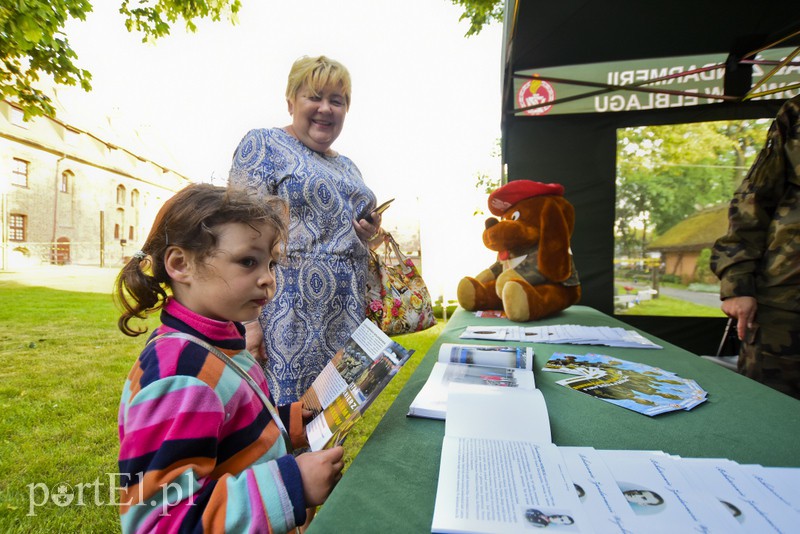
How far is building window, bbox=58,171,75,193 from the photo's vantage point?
3092 mm

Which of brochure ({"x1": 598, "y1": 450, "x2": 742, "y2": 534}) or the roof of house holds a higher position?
the roof of house

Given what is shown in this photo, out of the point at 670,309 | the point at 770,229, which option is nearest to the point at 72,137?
the point at 770,229

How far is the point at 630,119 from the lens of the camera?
2.70 meters

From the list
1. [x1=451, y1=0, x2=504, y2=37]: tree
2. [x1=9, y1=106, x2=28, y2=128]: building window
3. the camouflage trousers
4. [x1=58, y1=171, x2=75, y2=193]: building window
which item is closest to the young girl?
the camouflage trousers

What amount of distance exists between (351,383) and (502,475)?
0.28 meters

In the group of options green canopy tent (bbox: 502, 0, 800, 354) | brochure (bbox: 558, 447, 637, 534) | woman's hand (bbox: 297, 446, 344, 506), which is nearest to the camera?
brochure (bbox: 558, 447, 637, 534)

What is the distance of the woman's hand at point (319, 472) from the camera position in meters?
0.50

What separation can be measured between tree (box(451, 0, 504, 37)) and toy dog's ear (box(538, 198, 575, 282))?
3.50 m

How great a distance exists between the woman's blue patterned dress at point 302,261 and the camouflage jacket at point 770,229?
128cm

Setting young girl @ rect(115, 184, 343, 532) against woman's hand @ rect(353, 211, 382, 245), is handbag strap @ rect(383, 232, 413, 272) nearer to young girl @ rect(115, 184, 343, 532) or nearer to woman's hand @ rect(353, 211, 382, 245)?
woman's hand @ rect(353, 211, 382, 245)

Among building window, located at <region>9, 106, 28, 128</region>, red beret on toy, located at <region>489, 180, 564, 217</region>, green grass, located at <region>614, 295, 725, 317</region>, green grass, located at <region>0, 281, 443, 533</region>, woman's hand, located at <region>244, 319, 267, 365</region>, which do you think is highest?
building window, located at <region>9, 106, 28, 128</region>

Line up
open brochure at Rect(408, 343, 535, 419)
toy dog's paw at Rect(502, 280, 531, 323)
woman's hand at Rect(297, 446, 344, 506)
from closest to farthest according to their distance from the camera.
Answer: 1. woman's hand at Rect(297, 446, 344, 506)
2. open brochure at Rect(408, 343, 535, 419)
3. toy dog's paw at Rect(502, 280, 531, 323)

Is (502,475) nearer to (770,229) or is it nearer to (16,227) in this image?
(770,229)

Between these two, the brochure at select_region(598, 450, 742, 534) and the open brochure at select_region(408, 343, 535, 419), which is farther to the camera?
the open brochure at select_region(408, 343, 535, 419)
